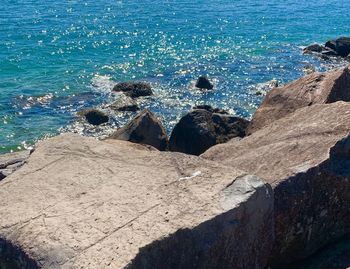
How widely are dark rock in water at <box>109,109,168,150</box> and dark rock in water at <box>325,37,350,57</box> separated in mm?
24831

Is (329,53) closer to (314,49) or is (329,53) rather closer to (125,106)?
(314,49)

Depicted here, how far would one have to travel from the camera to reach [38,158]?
7859 millimetres

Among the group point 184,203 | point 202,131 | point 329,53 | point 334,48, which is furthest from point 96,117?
A: point 334,48

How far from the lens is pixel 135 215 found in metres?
6.19

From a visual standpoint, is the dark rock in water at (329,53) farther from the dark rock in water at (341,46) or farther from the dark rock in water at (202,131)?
the dark rock in water at (202,131)

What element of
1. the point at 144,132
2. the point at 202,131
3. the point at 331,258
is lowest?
the point at 202,131

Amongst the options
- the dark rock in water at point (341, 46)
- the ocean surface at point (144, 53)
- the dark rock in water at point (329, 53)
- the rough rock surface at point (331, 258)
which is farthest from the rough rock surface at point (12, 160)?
the dark rock in water at point (341, 46)

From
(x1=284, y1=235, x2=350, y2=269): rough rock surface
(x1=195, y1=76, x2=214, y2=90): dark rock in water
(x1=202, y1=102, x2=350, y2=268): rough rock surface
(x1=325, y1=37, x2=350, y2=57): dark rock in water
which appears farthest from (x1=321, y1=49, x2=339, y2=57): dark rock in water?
(x1=284, y1=235, x2=350, y2=269): rough rock surface

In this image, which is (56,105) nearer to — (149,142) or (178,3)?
(149,142)

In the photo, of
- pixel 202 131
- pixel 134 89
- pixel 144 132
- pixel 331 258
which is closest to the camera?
pixel 331 258

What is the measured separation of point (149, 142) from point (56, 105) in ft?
38.1

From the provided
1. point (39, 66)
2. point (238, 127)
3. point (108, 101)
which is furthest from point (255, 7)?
point (238, 127)

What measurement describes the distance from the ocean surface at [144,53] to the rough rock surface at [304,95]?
36.9 feet

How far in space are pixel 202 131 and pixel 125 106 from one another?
30.8ft
